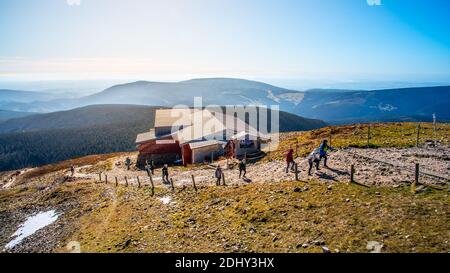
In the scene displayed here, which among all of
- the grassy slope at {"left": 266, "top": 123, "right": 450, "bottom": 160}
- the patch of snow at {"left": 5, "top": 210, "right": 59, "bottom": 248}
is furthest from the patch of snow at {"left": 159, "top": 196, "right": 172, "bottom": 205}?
the grassy slope at {"left": 266, "top": 123, "right": 450, "bottom": 160}

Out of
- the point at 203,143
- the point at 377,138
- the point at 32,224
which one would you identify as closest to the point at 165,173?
the point at 203,143

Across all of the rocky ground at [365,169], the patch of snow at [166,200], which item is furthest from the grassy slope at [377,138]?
the patch of snow at [166,200]

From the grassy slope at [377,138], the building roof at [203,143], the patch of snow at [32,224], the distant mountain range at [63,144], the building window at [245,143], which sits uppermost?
the grassy slope at [377,138]

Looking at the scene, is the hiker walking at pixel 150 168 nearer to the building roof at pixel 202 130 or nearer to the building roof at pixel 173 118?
the building roof at pixel 202 130

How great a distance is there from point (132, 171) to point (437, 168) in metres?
44.7

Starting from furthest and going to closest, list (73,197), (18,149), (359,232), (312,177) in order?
(18,149) → (73,197) → (312,177) → (359,232)

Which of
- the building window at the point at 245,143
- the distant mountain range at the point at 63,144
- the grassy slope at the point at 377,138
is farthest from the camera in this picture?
the distant mountain range at the point at 63,144

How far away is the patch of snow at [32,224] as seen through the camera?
28845 millimetres

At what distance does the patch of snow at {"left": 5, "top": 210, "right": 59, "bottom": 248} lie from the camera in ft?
94.6

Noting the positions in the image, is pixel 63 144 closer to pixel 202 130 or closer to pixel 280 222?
pixel 202 130

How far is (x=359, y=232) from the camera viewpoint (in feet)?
42.3
